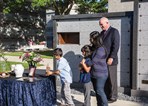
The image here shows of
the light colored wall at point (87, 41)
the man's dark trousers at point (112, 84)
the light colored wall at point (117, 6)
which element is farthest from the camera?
the light colored wall at point (117, 6)

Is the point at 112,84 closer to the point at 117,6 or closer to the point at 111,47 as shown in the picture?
the point at 111,47

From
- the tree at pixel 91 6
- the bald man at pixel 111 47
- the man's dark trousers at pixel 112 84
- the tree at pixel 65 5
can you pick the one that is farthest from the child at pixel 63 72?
the tree at pixel 91 6

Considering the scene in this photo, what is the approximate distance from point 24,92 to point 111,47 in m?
2.26

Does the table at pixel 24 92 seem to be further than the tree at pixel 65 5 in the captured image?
No

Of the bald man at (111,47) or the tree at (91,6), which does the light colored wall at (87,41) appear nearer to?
the bald man at (111,47)

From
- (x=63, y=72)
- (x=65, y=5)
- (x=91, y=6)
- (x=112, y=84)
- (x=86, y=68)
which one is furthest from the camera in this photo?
(x=91, y=6)

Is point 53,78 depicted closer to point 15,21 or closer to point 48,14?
point 15,21

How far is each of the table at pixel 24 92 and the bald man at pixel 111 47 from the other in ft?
5.09

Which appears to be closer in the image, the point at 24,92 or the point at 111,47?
the point at 24,92

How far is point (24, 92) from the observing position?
5.67 m

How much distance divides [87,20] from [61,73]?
2644 mm

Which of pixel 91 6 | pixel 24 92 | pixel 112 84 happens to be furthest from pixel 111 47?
pixel 91 6

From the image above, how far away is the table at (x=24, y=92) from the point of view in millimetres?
5672

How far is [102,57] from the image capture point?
570 centimetres
